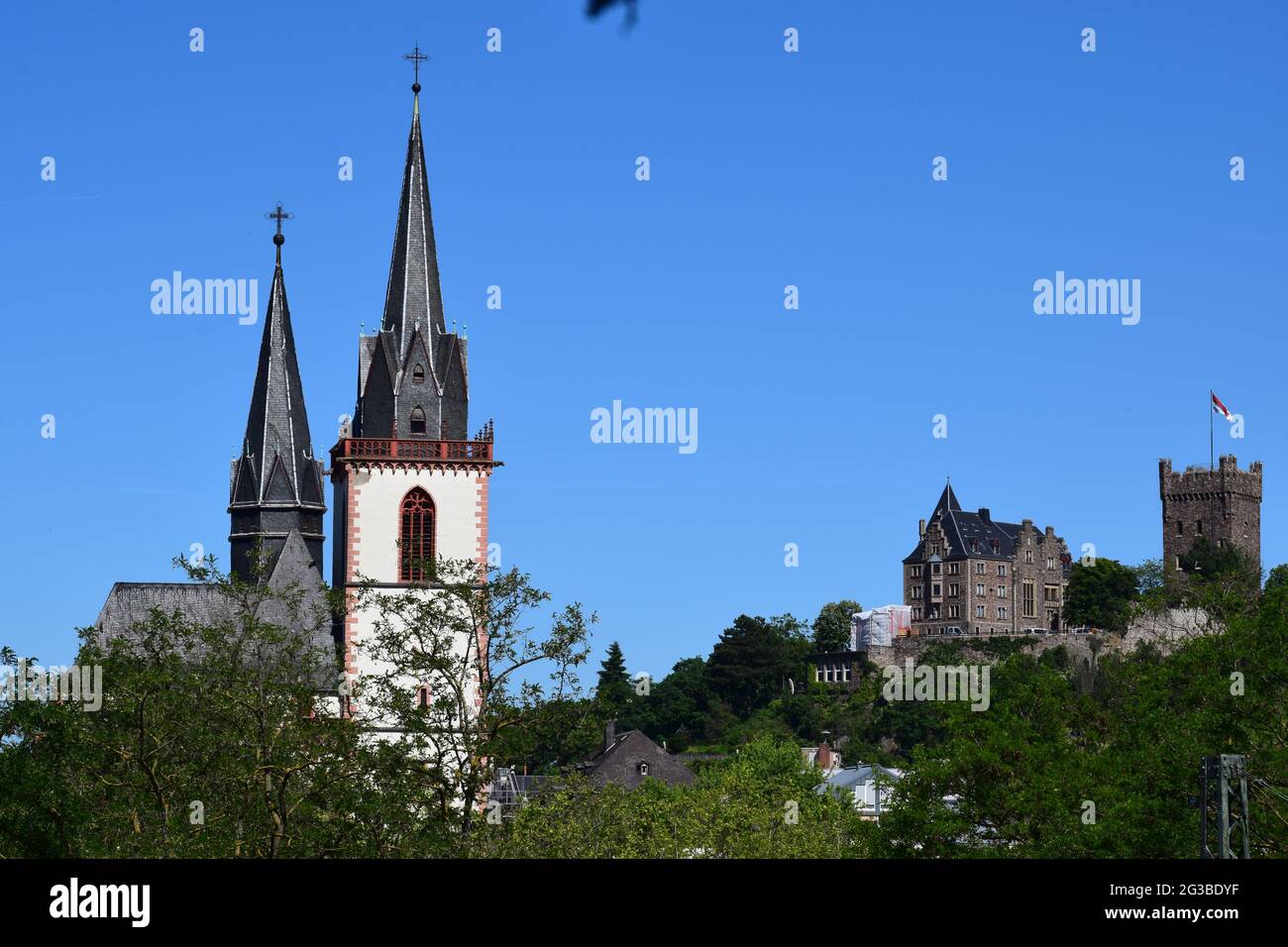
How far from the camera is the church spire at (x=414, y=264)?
8025 centimetres

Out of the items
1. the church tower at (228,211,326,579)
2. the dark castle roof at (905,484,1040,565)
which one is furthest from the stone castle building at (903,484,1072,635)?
the church tower at (228,211,326,579)

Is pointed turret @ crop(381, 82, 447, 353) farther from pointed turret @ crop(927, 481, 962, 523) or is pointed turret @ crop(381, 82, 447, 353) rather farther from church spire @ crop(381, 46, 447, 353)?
pointed turret @ crop(927, 481, 962, 523)

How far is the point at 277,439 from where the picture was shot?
84000 mm

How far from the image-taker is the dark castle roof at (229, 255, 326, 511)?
8319cm

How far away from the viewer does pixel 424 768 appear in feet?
125

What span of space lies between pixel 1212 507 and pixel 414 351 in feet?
424

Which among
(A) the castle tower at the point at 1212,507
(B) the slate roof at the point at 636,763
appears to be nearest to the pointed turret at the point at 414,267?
(B) the slate roof at the point at 636,763

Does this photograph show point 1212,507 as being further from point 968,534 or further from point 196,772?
point 196,772

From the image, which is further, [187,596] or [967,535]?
[967,535]

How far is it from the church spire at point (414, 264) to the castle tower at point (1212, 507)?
4853 inches

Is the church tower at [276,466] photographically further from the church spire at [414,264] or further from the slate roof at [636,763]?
the slate roof at [636,763]

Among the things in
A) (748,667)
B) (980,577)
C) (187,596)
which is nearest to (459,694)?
(187,596)
